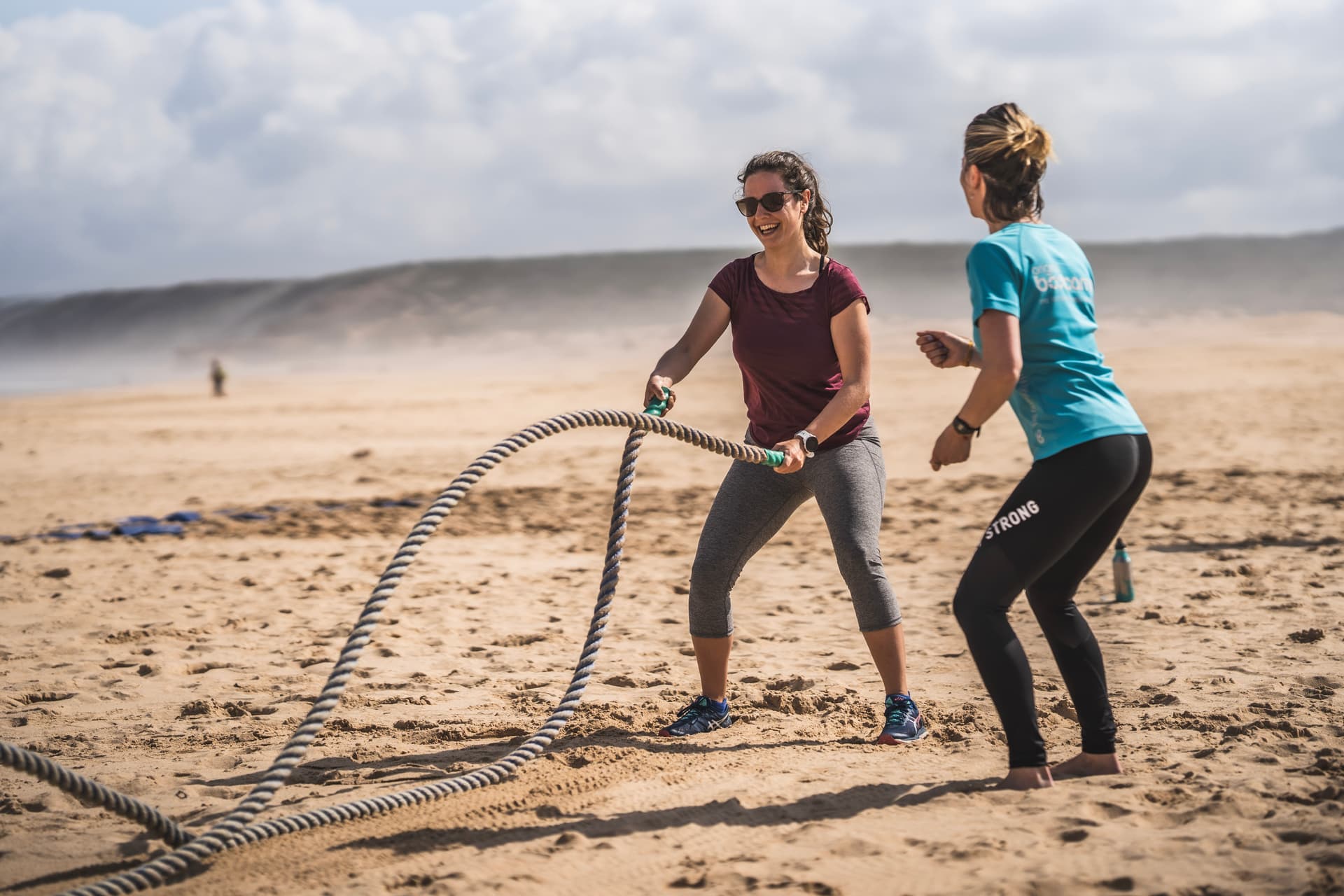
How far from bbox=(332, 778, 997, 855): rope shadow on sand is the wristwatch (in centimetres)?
110

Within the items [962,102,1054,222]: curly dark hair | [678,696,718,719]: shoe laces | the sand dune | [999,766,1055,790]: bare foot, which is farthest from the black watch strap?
the sand dune

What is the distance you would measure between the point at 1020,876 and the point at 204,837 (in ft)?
7.30

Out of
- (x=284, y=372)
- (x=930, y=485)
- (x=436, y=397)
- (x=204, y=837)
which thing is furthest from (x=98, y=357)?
(x=204, y=837)

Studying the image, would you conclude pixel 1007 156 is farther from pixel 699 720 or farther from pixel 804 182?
pixel 699 720

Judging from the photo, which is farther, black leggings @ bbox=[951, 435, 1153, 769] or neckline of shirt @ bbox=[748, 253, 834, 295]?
neckline of shirt @ bbox=[748, 253, 834, 295]

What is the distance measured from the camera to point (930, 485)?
36.6 ft

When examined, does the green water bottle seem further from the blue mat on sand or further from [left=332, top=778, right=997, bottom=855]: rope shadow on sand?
the blue mat on sand

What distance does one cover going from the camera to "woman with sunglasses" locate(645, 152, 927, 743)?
4066mm

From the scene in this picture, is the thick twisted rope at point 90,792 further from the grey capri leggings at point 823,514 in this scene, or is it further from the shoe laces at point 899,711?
the shoe laces at point 899,711

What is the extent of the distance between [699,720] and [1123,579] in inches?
121

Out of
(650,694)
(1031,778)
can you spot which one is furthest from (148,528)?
(1031,778)

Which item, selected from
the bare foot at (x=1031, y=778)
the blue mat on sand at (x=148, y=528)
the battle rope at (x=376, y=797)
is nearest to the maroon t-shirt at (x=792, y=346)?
the battle rope at (x=376, y=797)

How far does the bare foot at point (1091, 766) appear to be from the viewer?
12.3ft

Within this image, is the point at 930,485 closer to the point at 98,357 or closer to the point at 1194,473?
the point at 1194,473
